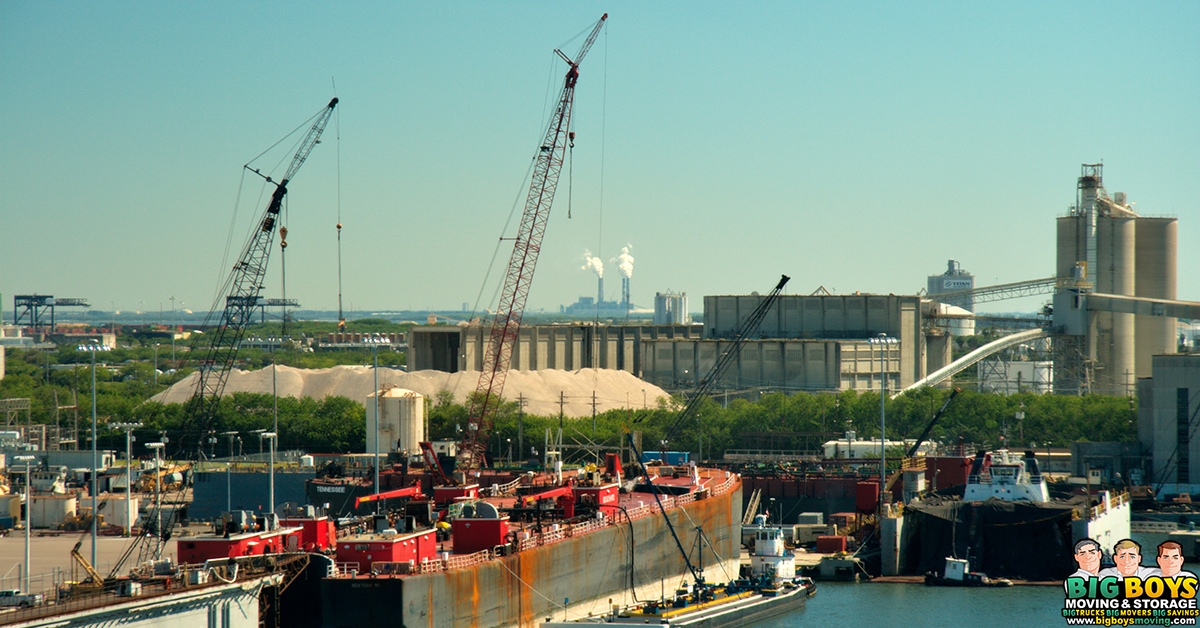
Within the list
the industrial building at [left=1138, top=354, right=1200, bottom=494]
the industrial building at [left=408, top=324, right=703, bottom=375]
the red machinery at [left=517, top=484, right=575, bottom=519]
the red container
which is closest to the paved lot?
the red machinery at [left=517, top=484, right=575, bottom=519]

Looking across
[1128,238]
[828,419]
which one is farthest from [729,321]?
[1128,238]

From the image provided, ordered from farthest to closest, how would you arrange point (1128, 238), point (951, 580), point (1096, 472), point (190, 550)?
1. point (1128, 238)
2. point (1096, 472)
3. point (951, 580)
4. point (190, 550)

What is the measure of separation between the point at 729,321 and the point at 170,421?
65.0 metres

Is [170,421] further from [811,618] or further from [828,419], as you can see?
[811,618]

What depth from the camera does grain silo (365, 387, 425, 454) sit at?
118562 mm

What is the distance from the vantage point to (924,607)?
66.2m

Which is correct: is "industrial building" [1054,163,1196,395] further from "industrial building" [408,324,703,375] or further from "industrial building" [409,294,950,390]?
"industrial building" [408,324,703,375]

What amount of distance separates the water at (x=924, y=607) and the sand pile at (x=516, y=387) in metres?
70.5

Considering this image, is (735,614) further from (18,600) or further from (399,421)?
(399,421)

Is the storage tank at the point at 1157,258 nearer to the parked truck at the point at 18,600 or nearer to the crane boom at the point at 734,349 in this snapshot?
the crane boom at the point at 734,349

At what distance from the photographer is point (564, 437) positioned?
415ft

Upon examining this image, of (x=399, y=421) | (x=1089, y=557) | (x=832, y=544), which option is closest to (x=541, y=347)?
(x=399, y=421)

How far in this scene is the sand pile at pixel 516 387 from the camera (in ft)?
480

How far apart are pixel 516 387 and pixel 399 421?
30.1 metres
